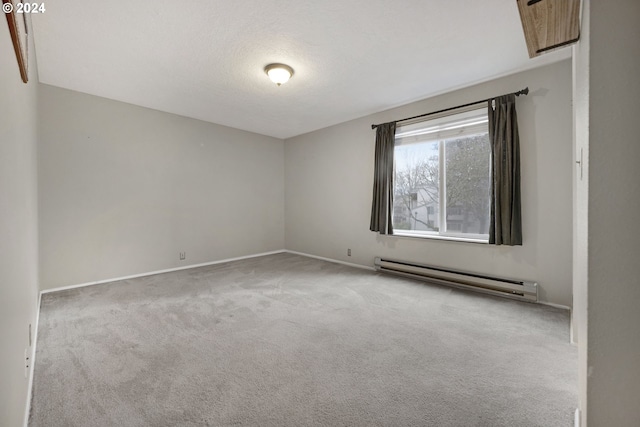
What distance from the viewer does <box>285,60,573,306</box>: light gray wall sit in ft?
9.32

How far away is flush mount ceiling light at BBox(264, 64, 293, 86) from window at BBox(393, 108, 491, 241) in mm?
1979

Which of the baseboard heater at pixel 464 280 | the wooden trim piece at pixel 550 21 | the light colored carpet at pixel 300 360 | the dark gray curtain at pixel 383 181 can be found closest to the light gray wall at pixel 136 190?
the light colored carpet at pixel 300 360

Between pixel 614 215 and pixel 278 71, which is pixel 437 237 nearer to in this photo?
pixel 278 71

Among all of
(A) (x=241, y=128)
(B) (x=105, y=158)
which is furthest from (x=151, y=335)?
(A) (x=241, y=128)

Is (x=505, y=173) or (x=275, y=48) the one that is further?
(x=505, y=173)

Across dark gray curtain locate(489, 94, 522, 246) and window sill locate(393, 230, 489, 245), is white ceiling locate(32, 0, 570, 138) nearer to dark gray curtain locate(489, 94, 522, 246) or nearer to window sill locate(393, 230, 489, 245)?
dark gray curtain locate(489, 94, 522, 246)

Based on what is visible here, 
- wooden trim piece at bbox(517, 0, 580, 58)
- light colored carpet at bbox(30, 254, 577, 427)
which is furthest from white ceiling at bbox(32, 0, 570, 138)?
light colored carpet at bbox(30, 254, 577, 427)

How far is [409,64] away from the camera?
9.58ft

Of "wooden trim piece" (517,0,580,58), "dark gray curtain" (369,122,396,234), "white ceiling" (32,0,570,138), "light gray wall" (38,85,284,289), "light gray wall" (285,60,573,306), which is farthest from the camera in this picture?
"dark gray curtain" (369,122,396,234)

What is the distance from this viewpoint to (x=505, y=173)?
3070mm

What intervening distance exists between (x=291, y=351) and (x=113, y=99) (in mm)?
4118

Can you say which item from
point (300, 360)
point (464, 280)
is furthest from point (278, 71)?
point (464, 280)

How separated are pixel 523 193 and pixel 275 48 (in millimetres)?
3076

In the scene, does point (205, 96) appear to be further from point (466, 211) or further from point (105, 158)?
point (466, 211)
